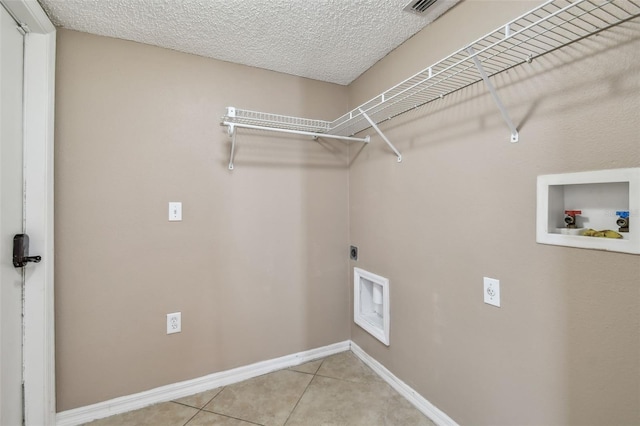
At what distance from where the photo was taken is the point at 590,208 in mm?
962

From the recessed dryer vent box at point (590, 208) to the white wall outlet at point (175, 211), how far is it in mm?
1841

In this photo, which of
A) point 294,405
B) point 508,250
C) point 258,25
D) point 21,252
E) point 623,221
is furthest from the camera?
point 294,405

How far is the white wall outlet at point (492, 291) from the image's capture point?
122 cm

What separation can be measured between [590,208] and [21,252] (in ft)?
7.68

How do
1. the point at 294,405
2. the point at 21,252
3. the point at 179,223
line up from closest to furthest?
1. the point at 21,252
2. the point at 294,405
3. the point at 179,223

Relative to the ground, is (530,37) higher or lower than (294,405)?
higher

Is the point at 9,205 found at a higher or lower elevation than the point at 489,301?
higher

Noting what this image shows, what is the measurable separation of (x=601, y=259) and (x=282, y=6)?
5.46 feet

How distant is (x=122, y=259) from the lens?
1.64 meters

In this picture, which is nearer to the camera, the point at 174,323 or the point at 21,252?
the point at 21,252

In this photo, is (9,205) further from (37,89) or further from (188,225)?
(188,225)

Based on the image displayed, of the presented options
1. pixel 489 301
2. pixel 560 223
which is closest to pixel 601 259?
pixel 560 223

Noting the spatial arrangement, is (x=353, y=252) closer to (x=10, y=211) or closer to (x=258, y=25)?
(x=258, y=25)

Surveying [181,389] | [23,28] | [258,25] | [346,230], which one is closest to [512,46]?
[258,25]
